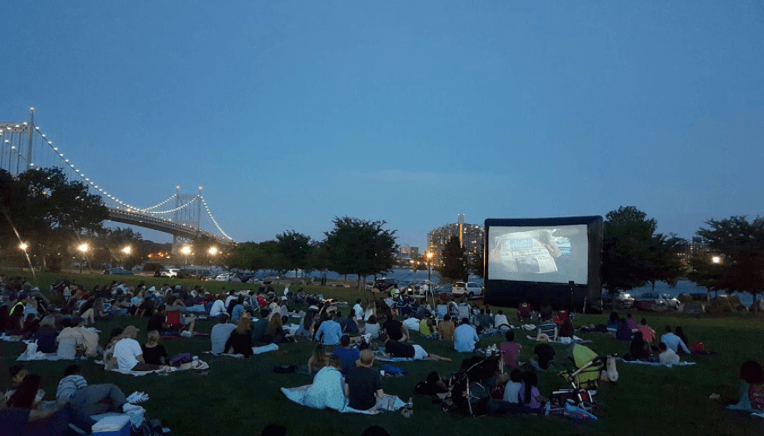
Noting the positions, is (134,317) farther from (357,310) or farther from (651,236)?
(651,236)

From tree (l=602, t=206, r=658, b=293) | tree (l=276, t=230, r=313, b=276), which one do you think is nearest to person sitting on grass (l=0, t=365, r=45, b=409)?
tree (l=602, t=206, r=658, b=293)

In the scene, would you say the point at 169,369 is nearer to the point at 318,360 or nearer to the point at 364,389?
the point at 318,360

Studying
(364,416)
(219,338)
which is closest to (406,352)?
(219,338)

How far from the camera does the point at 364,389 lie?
7.34 metres

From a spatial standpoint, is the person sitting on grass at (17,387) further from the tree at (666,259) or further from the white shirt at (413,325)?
the tree at (666,259)

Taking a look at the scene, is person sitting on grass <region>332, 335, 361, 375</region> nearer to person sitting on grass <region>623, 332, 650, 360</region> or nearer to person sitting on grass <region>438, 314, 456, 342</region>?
person sitting on grass <region>438, 314, 456, 342</region>

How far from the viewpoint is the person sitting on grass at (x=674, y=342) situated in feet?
41.6

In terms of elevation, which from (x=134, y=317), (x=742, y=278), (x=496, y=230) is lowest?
(x=134, y=317)

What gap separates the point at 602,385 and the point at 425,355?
3.69 metres

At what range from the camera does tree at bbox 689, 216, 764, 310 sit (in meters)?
30.4

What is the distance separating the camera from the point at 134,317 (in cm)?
1828

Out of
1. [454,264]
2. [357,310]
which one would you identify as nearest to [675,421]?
[357,310]

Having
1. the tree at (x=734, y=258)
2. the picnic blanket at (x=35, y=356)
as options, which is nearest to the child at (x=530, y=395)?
the picnic blanket at (x=35, y=356)

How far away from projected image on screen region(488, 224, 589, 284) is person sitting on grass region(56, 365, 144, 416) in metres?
22.1
